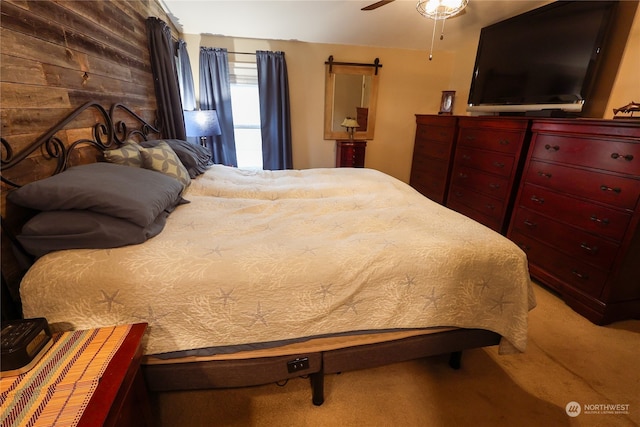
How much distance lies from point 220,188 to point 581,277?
2.63 meters

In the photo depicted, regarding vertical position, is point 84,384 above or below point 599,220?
below

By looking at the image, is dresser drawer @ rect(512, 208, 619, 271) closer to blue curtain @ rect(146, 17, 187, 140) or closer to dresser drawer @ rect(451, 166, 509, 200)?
dresser drawer @ rect(451, 166, 509, 200)

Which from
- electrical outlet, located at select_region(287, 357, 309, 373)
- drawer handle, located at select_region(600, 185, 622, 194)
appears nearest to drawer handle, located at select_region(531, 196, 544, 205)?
drawer handle, located at select_region(600, 185, 622, 194)

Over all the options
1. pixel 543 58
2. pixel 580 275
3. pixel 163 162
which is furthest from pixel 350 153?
pixel 580 275

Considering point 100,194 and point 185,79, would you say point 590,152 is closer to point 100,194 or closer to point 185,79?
point 100,194

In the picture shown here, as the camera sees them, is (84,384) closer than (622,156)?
Yes

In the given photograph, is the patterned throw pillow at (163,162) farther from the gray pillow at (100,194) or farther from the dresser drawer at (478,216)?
the dresser drawer at (478,216)

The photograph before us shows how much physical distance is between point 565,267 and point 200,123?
146 inches

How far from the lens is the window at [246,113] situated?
3611mm

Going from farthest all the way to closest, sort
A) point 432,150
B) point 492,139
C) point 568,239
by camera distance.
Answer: point 432,150 → point 492,139 → point 568,239

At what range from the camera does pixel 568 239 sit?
6.50 feet

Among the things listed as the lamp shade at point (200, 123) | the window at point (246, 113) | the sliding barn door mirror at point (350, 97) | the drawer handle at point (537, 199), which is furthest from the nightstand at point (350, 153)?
the drawer handle at point (537, 199)

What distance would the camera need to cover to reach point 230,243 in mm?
1148

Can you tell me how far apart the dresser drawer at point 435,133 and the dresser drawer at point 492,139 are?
145 mm
